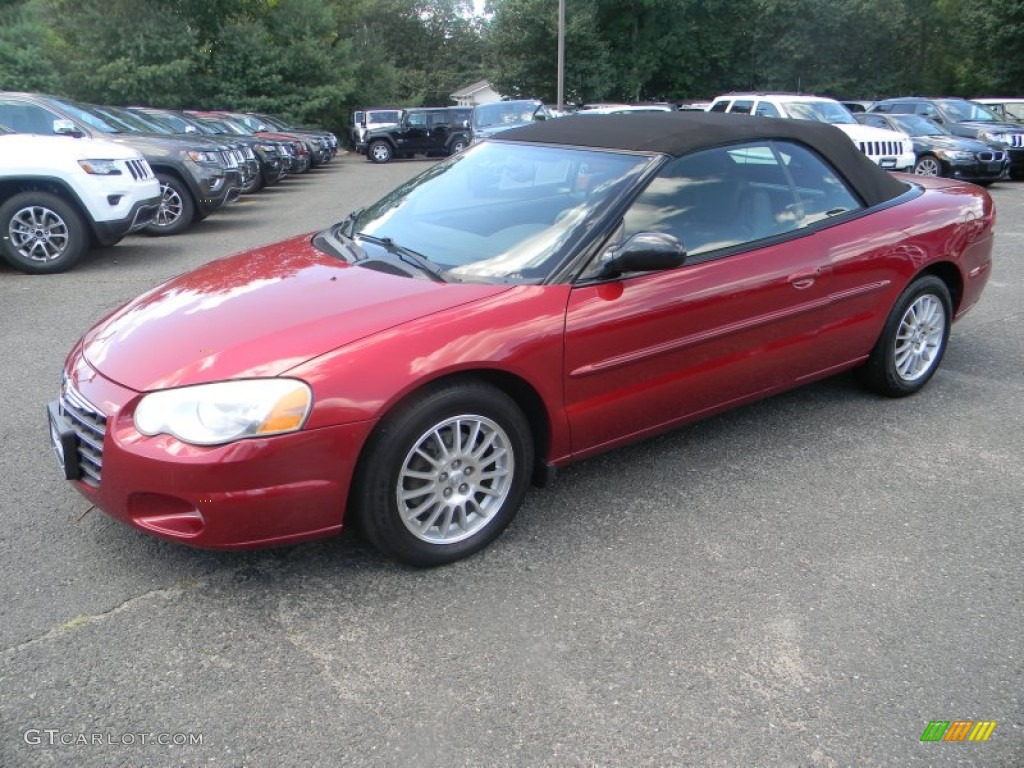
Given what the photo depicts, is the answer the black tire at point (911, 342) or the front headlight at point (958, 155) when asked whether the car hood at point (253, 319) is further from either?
the front headlight at point (958, 155)

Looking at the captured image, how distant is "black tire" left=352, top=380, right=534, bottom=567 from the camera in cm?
282

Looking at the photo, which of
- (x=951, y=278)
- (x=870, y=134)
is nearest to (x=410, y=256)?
(x=951, y=278)

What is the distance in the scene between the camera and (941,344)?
4812 mm

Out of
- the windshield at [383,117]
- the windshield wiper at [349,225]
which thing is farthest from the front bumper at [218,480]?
the windshield at [383,117]

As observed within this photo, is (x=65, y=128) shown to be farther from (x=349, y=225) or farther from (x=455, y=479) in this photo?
(x=455, y=479)

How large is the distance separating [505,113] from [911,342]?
17431 millimetres

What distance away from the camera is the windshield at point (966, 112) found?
18.2 m

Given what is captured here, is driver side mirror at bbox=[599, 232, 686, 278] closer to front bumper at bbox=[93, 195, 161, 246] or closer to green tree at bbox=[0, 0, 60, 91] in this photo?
front bumper at bbox=[93, 195, 161, 246]

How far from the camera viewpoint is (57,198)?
8102 millimetres

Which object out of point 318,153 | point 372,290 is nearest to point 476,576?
point 372,290

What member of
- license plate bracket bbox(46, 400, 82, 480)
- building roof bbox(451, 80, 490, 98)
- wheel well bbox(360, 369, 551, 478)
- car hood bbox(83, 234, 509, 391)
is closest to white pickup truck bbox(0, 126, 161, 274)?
car hood bbox(83, 234, 509, 391)

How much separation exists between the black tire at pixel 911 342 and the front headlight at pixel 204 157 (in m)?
8.99

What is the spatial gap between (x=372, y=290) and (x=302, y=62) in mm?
31281

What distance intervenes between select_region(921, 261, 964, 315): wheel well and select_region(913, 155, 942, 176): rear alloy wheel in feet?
40.2
